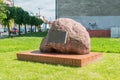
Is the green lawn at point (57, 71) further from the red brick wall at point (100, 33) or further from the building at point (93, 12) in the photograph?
the building at point (93, 12)

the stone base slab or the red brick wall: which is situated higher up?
the stone base slab

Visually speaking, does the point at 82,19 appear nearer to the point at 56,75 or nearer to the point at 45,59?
the point at 45,59

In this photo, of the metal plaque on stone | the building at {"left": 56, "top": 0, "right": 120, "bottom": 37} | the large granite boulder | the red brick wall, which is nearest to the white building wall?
the building at {"left": 56, "top": 0, "right": 120, "bottom": 37}

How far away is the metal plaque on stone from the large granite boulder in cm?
5

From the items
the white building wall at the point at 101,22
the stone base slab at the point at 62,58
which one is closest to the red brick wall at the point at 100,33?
the white building wall at the point at 101,22

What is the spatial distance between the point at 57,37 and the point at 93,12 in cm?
2069

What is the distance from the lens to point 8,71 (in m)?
→ 7.71

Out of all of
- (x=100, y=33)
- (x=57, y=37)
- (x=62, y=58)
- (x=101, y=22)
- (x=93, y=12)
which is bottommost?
(x=100, y=33)

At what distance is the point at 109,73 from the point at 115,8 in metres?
22.8

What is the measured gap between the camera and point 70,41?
30.9 ft

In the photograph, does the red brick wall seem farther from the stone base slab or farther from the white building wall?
the stone base slab

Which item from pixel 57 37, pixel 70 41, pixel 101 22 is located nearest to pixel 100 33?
pixel 101 22

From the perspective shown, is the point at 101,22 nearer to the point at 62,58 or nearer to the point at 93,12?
the point at 93,12

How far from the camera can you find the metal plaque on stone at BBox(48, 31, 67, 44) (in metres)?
9.51
